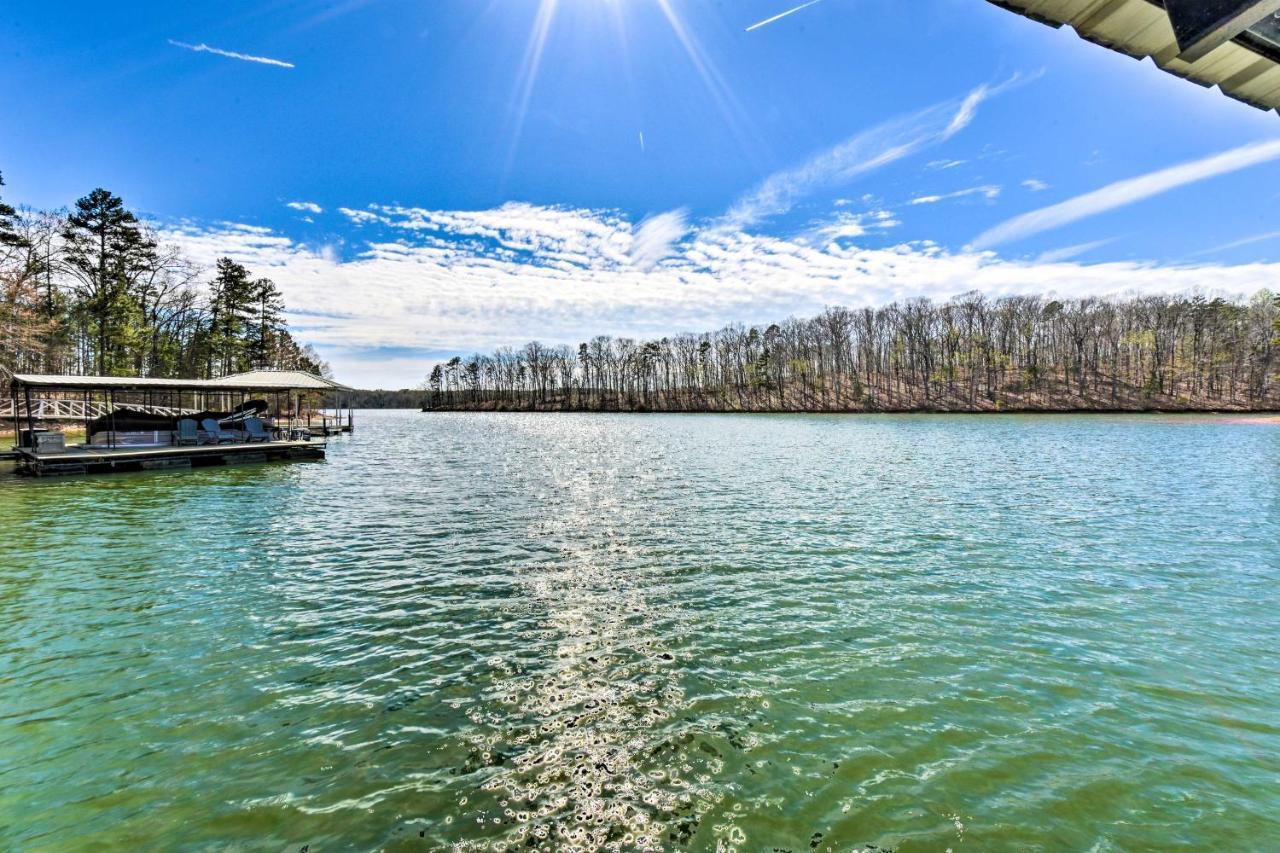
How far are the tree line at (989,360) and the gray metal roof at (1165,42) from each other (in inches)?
4121

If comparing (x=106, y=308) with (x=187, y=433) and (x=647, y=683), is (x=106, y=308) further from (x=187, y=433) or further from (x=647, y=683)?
(x=647, y=683)

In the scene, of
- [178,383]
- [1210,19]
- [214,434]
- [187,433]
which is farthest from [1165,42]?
[214,434]

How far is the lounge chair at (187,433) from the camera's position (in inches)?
1179

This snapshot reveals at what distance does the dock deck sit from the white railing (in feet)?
22.8

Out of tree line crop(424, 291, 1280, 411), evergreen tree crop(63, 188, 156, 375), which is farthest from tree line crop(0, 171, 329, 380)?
tree line crop(424, 291, 1280, 411)

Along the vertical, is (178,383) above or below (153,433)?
above

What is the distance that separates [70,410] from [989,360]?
416ft

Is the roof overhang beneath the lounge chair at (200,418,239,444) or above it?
above

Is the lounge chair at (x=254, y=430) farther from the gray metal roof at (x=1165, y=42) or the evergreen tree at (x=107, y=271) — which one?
the gray metal roof at (x=1165, y=42)

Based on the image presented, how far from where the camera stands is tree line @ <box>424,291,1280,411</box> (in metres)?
93.1

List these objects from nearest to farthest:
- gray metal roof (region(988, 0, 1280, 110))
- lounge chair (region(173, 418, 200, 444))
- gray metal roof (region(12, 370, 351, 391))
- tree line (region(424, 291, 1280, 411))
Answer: gray metal roof (region(988, 0, 1280, 110))
gray metal roof (region(12, 370, 351, 391))
lounge chair (region(173, 418, 200, 444))
tree line (region(424, 291, 1280, 411))

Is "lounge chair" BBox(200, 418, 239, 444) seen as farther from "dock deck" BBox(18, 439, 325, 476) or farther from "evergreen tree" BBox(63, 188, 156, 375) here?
"evergreen tree" BBox(63, 188, 156, 375)

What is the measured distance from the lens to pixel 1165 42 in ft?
7.22

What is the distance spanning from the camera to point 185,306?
173 feet
